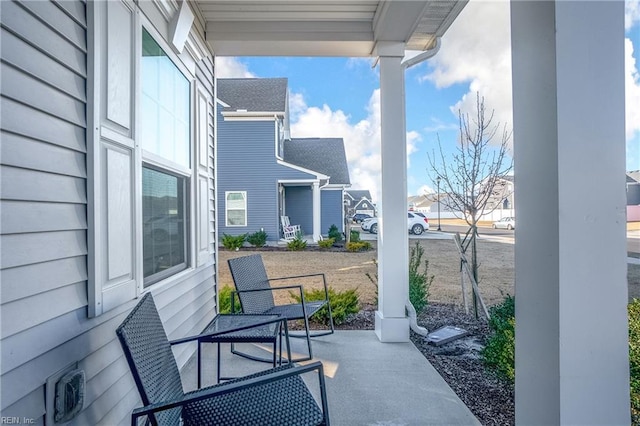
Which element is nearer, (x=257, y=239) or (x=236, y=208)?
(x=257, y=239)

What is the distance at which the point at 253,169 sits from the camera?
1088 cm

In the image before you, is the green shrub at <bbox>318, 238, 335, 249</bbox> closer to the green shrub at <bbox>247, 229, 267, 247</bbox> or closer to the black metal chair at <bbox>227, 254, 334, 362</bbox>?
the green shrub at <bbox>247, 229, 267, 247</bbox>

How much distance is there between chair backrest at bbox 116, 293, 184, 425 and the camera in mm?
1207

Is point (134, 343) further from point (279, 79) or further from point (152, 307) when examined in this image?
point (279, 79)

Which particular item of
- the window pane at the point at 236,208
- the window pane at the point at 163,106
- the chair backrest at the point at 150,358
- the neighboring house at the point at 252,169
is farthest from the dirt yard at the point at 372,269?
the chair backrest at the point at 150,358

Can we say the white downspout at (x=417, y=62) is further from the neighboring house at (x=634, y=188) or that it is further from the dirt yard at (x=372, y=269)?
the neighboring house at (x=634, y=188)

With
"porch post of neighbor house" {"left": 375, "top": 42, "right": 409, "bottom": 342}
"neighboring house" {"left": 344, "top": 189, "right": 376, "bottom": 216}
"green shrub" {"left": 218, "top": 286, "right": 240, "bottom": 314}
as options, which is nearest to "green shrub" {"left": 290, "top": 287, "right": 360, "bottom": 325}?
"porch post of neighbor house" {"left": 375, "top": 42, "right": 409, "bottom": 342}

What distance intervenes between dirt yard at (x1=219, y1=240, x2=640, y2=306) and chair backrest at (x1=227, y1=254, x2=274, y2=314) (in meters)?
1.74

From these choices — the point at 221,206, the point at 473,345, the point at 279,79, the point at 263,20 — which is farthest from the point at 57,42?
the point at 279,79

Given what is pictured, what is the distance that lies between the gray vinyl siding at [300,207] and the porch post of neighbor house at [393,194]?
9587 millimetres

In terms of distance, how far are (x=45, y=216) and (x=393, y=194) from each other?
8.44 feet

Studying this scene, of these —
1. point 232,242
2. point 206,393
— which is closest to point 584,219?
point 206,393

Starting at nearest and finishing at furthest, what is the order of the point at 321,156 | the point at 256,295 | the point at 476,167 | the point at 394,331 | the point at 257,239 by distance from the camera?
1. the point at 256,295
2. the point at 394,331
3. the point at 476,167
4. the point at 257,239
5. the point at 321,156

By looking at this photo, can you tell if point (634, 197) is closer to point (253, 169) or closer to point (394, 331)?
point (394, 331)
